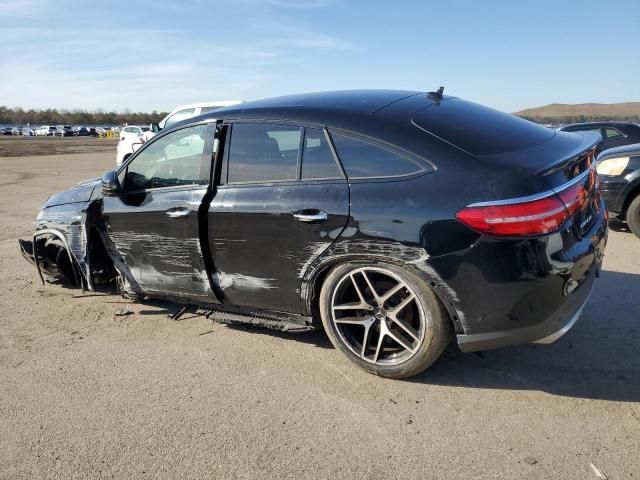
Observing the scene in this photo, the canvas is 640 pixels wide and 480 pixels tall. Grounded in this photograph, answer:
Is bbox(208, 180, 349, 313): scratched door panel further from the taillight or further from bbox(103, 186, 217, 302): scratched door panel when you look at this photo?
the taillight

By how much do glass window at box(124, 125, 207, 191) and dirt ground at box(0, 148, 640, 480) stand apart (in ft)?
3.92

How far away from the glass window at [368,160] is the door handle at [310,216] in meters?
0.29

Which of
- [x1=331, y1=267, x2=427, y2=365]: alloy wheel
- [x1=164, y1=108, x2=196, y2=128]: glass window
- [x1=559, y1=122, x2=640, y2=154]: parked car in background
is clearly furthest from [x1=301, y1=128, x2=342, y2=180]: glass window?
[x1=164, y1=108, x2=196, y2=128]: glass window

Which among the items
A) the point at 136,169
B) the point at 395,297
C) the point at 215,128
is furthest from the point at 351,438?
the point at 136,169

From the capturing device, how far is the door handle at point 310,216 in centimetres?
317

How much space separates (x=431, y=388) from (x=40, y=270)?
399cm

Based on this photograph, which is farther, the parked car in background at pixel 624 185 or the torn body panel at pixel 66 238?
the parked car in background at pixel 624 185

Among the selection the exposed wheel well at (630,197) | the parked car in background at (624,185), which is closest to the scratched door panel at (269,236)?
the parked car in background at (624,185)

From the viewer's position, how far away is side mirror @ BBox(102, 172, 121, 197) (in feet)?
13.8

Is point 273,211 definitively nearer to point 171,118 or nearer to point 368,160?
point 368,160

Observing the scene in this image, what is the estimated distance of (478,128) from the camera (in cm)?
321

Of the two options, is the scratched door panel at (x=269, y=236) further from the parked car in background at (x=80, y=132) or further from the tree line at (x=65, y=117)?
the tree line at (x=65, y=117)

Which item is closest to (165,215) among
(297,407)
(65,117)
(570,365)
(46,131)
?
(297,407)

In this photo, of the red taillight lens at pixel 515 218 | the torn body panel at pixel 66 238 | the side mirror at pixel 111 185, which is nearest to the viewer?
the red taillight lens at pixel 515 218
